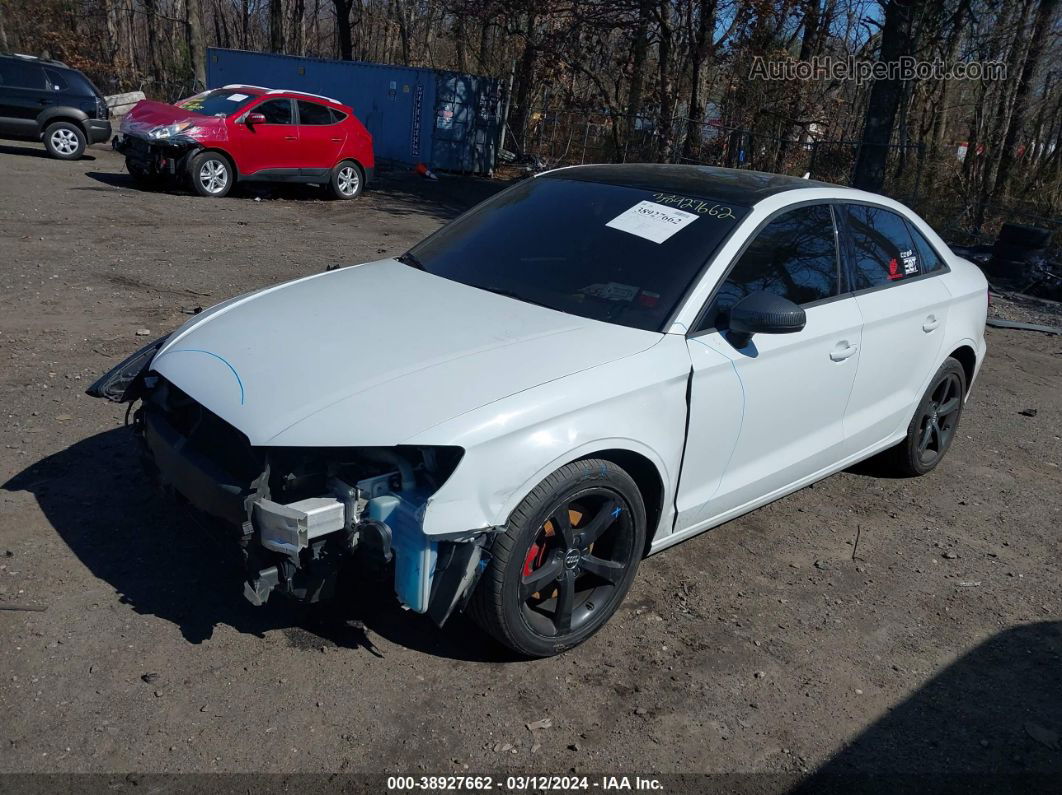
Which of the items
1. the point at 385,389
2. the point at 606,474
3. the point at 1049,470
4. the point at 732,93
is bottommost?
the point at 1049,470

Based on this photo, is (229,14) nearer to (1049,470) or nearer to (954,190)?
(954,190)

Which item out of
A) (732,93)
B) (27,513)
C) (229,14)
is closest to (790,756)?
(27,513)

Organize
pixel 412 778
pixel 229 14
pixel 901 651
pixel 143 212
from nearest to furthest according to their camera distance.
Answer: pixel 412 778, pixel 901 651, pixel 143 212, pixel 229 14

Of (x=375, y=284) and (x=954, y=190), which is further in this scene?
(x=954, y=190)

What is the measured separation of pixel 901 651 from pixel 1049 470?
293cm

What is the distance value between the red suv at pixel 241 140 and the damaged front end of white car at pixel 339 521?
39.2 ft

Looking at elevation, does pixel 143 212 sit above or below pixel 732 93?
below

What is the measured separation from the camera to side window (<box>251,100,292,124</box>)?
1428 centimetres

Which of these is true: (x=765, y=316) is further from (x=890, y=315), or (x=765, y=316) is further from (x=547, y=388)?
(x=890, y=315)

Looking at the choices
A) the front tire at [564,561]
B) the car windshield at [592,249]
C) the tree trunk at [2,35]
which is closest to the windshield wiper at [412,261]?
the car windshield at [592,249]

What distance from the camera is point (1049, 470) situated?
602cm

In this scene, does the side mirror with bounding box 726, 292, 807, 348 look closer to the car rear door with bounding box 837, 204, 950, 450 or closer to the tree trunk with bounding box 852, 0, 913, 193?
the car rear door with bounding box 837, 204, 950, 450

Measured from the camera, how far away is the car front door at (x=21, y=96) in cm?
1600

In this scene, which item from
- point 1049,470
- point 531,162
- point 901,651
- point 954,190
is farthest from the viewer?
point 531,162
